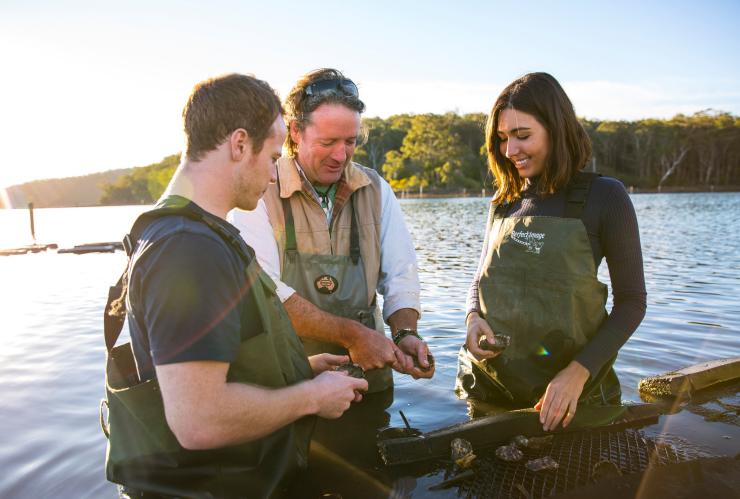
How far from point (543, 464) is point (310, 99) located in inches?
104

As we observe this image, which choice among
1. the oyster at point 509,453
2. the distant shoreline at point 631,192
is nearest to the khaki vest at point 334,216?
the oyster at point 509,453

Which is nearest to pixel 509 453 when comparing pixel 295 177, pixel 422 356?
pixel 422 356

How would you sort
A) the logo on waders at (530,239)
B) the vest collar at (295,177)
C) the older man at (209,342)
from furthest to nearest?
the vest collar at (295,177)
the logo on waders at (530,239)
the older man at (209,342)

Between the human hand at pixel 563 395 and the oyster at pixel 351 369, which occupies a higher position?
the oyster at pixel 351 369

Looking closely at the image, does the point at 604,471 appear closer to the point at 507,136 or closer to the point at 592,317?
the point at 592,317

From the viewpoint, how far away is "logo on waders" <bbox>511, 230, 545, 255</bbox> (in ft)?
11.4

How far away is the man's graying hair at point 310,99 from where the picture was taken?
3.74m

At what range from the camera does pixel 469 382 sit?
4180mm

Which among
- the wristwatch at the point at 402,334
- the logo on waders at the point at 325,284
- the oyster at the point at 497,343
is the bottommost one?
the wristwatch at the point at 402,334

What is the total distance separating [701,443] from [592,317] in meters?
1.31

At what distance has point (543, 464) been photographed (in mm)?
3100

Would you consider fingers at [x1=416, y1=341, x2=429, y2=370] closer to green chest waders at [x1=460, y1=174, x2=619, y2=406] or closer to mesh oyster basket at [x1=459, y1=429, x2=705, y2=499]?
green chest waders at [x1=460, y1=174, x2=619, y2=406]

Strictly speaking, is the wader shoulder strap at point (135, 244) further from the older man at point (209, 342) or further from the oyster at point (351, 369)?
the oyster at point (351, 369)

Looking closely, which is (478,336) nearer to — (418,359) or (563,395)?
(418,359)
